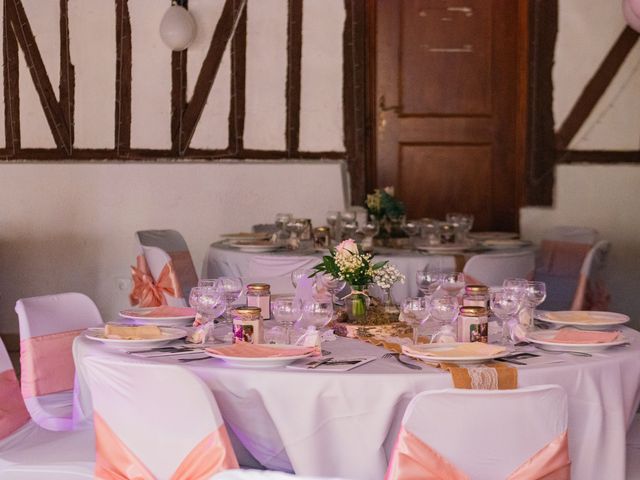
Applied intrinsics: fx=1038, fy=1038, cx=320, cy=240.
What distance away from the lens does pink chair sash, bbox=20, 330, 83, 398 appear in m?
3.53

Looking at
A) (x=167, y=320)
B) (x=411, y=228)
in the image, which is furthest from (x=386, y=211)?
(x=167, y=320)

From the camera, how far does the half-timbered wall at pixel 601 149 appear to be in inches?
275

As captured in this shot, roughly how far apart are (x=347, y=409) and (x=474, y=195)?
4.68m

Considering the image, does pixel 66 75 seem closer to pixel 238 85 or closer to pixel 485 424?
pixel 238 85

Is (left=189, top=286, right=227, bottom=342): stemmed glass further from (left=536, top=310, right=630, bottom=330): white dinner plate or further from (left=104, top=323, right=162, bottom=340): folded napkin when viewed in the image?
(left=536, top=310, right=630, bottom=330): white dinner plate

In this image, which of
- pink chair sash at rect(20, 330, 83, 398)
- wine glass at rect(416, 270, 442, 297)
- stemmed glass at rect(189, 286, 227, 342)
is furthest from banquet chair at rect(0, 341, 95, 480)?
wine glass at rect(416, 270, 442, 297)

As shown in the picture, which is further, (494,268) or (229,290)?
(494,268)

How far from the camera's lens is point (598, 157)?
277 inches

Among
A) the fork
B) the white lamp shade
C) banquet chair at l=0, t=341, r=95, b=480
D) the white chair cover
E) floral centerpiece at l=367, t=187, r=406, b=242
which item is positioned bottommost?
banquet chair at l=0, t=341, r=95, b=480

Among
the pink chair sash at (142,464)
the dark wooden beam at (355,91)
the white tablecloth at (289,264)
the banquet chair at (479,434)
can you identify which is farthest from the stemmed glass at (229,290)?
the dark wooden beam at (355,91)

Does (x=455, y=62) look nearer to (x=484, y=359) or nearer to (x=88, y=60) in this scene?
(x=88, y=60)

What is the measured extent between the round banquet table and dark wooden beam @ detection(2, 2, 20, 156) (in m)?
4.56

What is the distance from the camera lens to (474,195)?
7.14 metres

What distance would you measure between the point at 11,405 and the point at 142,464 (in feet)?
3.22
